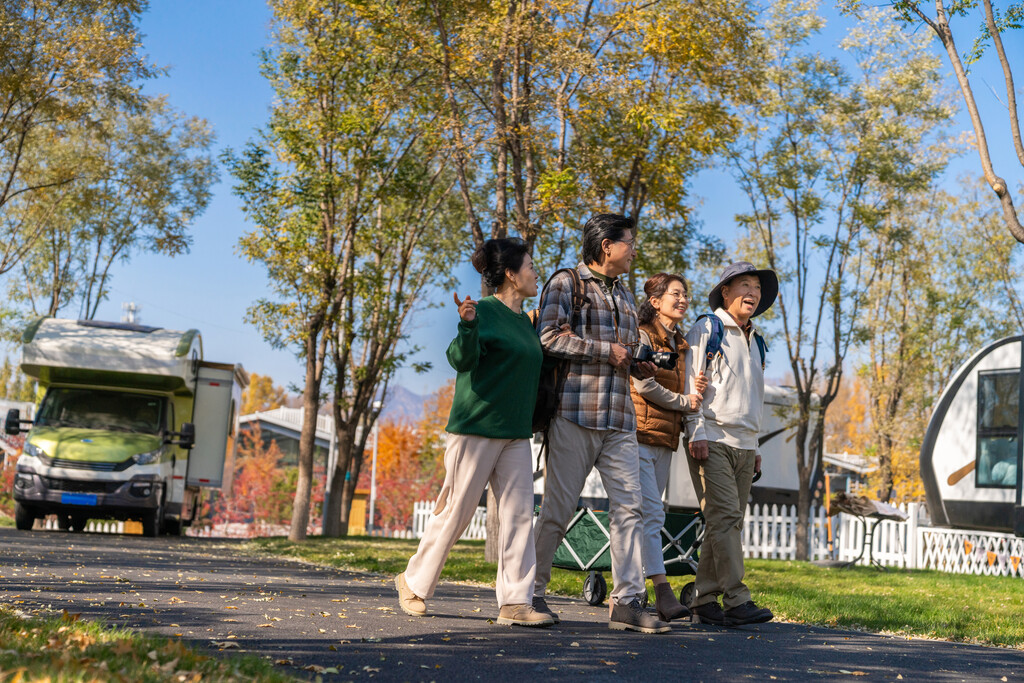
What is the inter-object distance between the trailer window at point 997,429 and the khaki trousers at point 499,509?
522 inches

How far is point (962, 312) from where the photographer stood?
29.8m

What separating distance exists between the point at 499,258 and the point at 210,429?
509 inches

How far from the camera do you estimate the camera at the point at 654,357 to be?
19.7 ft

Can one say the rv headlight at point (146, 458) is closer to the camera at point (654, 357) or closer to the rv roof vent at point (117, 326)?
the rv roof vent at point (117, 326)

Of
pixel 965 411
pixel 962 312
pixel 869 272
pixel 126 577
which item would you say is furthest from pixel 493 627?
pixel 962 312

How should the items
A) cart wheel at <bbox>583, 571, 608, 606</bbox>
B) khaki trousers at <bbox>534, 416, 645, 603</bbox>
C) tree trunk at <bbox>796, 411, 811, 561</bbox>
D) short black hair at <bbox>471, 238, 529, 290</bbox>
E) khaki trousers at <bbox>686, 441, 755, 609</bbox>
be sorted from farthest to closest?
tree trunk at <bbox>796, 411, 811, 561</bbox> → cart wheel at <bbox>583, 571, 608, 606</bbox> → khaki trousers at <bbox>686, 441, 755, 609</bbox> → short black hair at <bbox>471, 238, 529, 290</bbox> → khaki trousers at <bbox>534, 416, 645, 603</bbox>

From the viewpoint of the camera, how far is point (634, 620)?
A: 18.7 ft

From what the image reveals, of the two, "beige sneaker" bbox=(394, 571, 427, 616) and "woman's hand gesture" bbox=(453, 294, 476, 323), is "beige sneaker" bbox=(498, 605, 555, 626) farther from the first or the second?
"woman's hand gesture" bbox=(453, 294, 476, 323)

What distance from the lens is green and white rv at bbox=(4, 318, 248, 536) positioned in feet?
51.8

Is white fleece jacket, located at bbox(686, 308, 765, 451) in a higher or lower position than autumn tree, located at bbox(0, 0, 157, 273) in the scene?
lower

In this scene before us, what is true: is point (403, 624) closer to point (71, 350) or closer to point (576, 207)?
point (576, 207)

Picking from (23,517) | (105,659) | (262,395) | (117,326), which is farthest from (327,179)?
(262,395)

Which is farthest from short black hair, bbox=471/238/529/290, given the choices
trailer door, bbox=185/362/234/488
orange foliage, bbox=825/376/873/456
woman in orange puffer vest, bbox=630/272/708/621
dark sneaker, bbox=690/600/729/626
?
orange foliage, bbox=825/376/873/456

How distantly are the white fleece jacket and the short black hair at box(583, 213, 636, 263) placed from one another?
0.88 meters
